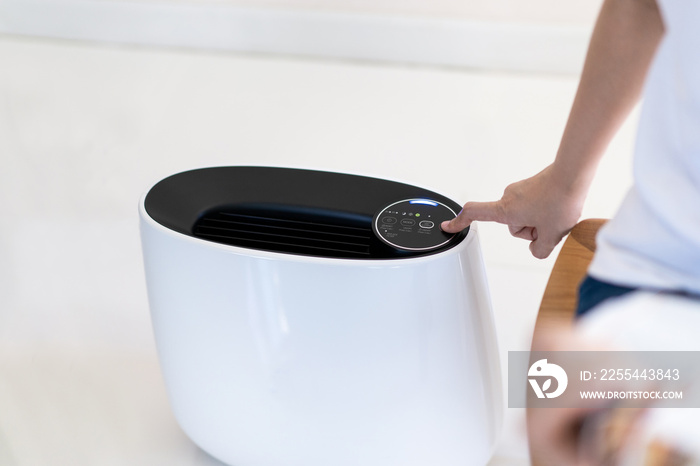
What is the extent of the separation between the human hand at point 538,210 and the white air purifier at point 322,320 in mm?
32

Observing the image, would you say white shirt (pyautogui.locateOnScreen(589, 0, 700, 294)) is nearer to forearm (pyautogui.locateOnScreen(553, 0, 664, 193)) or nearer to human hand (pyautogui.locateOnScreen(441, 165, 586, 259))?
forearm (pyautogui.locateOnScreen(553, 0, 664, 193))

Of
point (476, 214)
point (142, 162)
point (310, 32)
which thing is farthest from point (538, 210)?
point (310, 32)

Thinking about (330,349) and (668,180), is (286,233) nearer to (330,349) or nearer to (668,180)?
(330,349)

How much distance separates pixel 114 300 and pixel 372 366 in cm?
75

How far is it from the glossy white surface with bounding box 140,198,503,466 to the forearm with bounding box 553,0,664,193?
0.16 m

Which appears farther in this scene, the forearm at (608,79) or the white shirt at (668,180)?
the forearm at (608,79)

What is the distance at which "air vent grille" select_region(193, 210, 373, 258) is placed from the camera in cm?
81

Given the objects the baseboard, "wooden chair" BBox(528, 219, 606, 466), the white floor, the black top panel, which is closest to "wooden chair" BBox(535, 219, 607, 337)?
"wooden chair" BBox(528, 219, 606, 466)

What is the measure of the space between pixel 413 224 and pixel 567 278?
18 cm

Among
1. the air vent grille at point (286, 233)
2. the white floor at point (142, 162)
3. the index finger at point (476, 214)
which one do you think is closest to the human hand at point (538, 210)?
the index finger at point (476, 214)

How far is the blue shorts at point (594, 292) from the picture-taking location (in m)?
0.53

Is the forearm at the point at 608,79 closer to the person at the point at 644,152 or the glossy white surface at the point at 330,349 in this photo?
the person at the point at 644,152

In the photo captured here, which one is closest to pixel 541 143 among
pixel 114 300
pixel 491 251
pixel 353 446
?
pixel 491 251

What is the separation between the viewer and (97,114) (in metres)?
2.19
